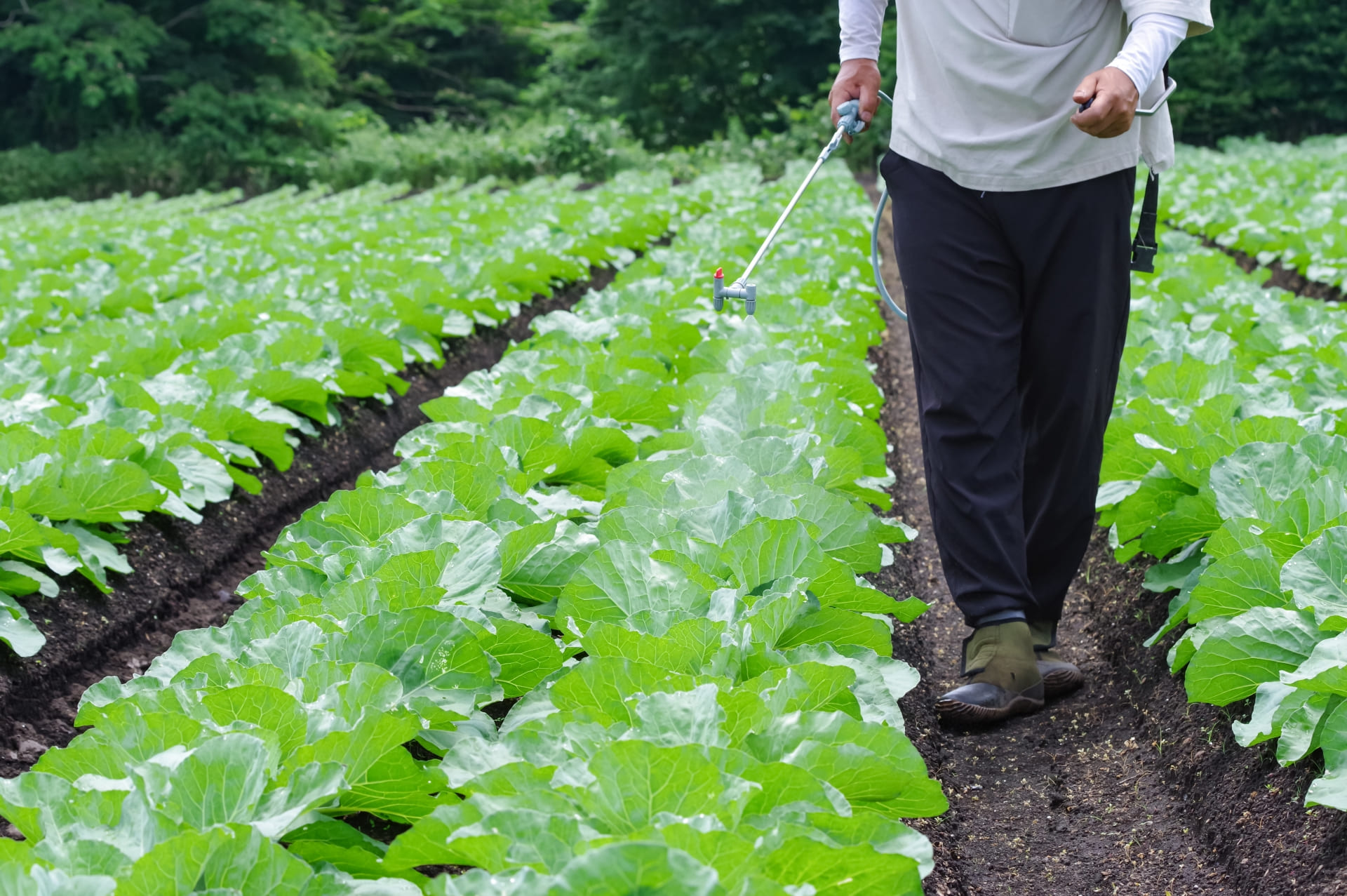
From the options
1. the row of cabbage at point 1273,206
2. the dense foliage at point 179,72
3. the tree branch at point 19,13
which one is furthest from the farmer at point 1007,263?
the tree branch at point 19,13

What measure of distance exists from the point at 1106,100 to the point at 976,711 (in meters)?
1.39

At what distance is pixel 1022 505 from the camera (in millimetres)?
3057

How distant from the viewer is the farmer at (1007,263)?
2748 millimetres

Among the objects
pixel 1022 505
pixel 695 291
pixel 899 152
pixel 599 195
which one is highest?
pixel 899 152

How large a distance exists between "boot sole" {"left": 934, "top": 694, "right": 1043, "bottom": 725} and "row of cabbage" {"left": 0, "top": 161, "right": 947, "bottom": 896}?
0.43 m

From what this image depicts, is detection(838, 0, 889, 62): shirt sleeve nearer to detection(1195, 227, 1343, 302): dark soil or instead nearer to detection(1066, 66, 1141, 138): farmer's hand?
detection(1066, 66, 1141, 138): farmer's hand

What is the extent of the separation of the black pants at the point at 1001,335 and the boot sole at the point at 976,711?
0.20 m

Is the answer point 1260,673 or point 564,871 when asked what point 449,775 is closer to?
point 564,871

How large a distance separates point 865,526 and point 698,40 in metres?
27.8

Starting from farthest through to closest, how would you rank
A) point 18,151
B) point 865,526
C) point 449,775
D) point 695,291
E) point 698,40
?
point 698,40 → point 18,151 → point 695,291 → point 865,526 → point 449,775

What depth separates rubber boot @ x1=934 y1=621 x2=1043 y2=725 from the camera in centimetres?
287

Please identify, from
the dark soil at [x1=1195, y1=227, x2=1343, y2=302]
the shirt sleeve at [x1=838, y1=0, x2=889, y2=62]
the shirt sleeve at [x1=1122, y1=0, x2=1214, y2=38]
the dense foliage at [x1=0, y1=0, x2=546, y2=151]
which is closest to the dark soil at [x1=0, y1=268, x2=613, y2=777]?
the shirt sleeve at [x1=838, y1=0, x2=889, y2=62]

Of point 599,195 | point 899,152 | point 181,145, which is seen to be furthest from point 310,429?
point 181,145

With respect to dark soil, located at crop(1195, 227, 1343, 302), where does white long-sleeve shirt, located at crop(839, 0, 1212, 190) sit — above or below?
above
